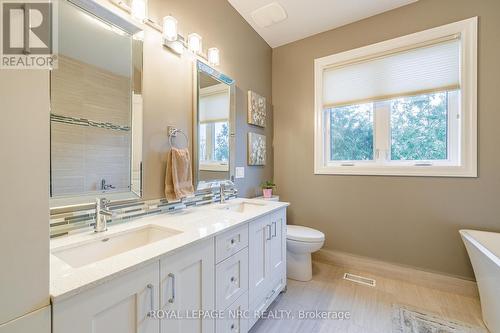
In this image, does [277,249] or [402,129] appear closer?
[277,249]

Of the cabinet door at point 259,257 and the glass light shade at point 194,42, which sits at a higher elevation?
the glass light shade at point 194,42

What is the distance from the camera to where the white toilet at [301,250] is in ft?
6.53

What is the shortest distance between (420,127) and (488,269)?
1.28 metres

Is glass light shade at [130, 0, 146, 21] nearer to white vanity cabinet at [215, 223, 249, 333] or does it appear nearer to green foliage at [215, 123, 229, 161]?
green foliage at [215, 123, 229, 161]

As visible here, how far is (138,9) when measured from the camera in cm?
122

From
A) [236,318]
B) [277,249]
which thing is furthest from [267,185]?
[236,318]

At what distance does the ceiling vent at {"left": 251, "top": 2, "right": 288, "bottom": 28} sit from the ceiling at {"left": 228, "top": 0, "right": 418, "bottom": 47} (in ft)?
0.09

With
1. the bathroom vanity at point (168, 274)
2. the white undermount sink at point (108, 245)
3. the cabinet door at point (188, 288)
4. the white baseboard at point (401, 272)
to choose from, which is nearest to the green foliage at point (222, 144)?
the bathroom vanity at point (168, 274)

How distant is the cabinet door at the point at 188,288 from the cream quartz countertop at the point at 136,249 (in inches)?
2.3

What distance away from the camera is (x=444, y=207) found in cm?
194

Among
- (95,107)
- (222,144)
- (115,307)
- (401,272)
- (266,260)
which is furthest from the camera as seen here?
(401,272)

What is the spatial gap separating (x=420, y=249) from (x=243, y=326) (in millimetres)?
1800

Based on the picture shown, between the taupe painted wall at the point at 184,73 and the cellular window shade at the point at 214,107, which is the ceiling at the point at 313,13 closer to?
the taupe painted wall at the point at 184,73

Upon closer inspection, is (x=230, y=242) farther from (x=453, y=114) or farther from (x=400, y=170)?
(x=453, y=114)
